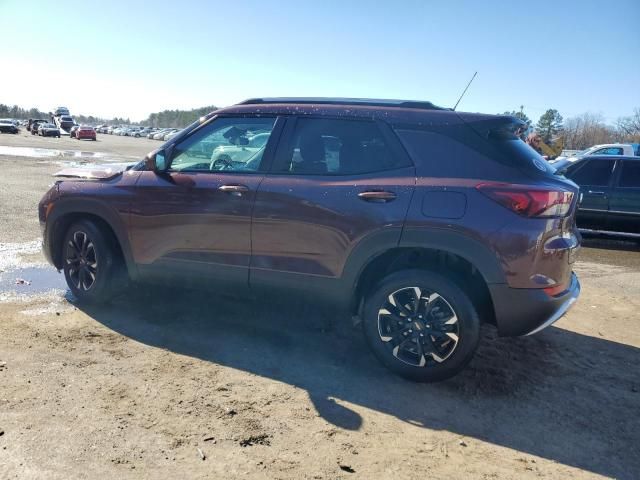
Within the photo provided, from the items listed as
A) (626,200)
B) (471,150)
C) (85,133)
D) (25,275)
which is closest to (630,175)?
(626,200)

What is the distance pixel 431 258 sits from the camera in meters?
3.72

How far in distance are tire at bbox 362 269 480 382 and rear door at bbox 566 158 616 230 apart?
6733mm

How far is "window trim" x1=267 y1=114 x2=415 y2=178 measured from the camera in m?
3.62

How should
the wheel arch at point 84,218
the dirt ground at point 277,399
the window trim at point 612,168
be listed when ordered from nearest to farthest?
1. the dirt ground at point 277,399
2. the wheel arch at point 84,218
3. the window trim at point 612,168

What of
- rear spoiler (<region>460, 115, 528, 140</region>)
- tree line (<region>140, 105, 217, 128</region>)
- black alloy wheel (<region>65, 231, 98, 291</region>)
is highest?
tree line (<region>140, 105, 217, 128</region>)

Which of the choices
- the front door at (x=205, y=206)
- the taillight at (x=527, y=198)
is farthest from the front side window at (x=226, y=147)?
the taillight at (x=527, y=198)

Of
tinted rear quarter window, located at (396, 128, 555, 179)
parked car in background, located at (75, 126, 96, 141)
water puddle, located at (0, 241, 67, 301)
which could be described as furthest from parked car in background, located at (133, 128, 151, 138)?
tinted rear quarter window, located at (396, 128, 555, 179)

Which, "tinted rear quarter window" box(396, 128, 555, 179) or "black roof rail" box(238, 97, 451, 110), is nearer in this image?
"tinted rear quarter window" box(396, 128, 555, 179)

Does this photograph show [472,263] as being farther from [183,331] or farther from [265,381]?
[183,331]

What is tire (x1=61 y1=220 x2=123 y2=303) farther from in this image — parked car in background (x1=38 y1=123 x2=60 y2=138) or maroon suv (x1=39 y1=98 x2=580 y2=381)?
parked car in background (x1=38 y1=123 x2=60 y2=138)

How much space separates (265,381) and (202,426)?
2.19ft

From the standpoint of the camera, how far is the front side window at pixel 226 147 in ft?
13.5

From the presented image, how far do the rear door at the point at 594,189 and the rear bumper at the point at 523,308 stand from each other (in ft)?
21.1

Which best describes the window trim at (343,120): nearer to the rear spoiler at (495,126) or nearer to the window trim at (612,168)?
the rear spoiler at (495,126)
